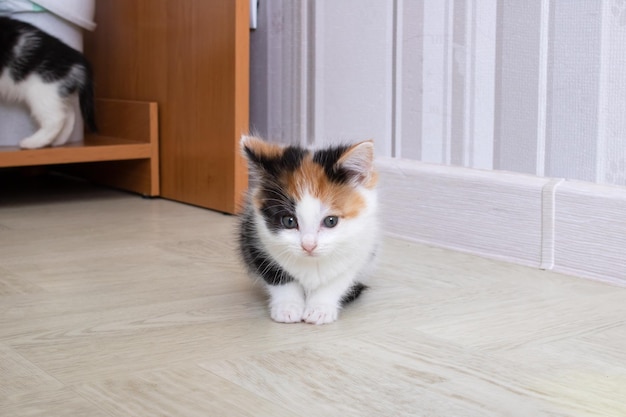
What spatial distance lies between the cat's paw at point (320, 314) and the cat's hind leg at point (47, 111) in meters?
1.37

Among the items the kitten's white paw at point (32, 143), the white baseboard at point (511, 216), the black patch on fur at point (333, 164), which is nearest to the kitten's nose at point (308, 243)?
the black patch on fur at point (333, 164)

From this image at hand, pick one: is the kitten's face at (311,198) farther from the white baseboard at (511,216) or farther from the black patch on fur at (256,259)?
the white baseboard at (511,216)

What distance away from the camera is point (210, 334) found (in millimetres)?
1240

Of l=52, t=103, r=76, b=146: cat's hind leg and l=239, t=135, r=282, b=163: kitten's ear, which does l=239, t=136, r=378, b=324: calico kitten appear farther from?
l=52, t=103, r=76, b=146: cat's hind leg

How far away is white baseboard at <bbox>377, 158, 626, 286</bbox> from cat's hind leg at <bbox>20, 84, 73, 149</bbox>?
0.99m

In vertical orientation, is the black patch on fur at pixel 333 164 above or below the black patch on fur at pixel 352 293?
above

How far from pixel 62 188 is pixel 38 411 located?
189cm

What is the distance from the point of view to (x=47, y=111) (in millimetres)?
2441

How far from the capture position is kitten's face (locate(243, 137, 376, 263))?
125 cm

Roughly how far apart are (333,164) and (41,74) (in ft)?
4.71

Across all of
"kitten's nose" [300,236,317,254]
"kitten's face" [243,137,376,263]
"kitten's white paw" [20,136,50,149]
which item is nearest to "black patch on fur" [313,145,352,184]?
"kitten's face" [243,137,376,263]

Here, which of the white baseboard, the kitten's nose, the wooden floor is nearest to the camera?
the wooden floor

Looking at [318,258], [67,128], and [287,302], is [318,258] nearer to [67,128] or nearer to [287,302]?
[287,302]

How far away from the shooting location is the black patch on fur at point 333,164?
1290 millimetres
